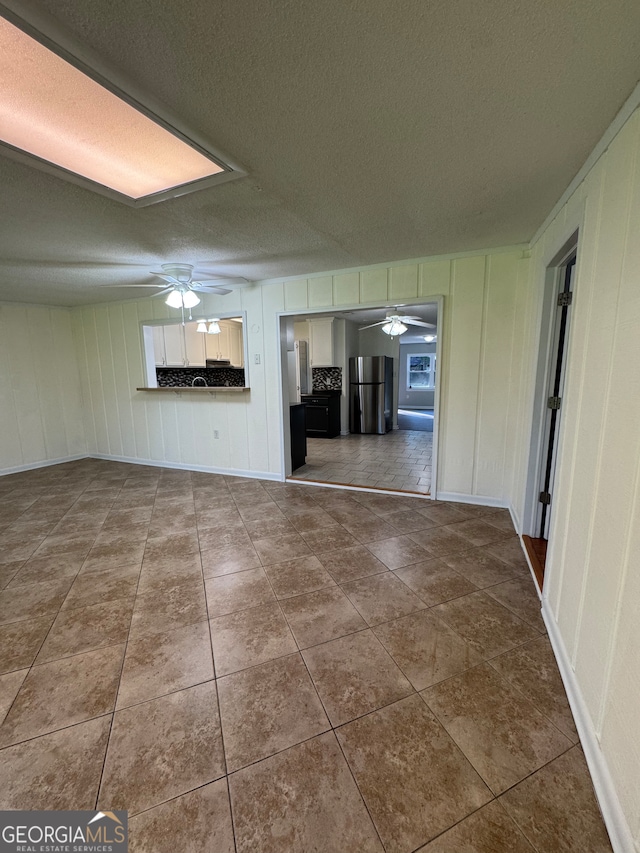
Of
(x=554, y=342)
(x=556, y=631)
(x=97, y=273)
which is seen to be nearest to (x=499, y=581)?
(x=556, y=631)

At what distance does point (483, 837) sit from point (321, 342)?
653cm

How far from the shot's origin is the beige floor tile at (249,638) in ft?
5.35

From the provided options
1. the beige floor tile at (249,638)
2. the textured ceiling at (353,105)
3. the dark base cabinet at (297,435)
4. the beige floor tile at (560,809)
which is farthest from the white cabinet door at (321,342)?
the beige floor tile at (560,809)

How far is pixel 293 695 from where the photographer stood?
1444 mm

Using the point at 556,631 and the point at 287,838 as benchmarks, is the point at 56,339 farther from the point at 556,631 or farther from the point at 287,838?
the point at 556,631

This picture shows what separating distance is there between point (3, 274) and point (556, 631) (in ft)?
17.2

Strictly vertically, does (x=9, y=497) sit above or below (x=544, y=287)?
below

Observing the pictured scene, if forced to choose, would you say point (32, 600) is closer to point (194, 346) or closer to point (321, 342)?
point (194, 346)

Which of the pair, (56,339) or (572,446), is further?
(56,339)

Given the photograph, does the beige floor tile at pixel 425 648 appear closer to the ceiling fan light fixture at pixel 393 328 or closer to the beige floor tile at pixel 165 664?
the beige floor tile at pixel 165 664

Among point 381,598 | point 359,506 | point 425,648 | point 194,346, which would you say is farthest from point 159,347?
point 425,648

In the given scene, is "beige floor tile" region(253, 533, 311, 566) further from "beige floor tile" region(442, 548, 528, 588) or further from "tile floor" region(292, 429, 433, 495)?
"tile floor" region(292, 429, 433, 495)

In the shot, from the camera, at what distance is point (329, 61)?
111cm

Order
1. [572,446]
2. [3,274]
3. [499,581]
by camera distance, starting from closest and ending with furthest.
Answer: [572,446]
[499,581]
[3,274]
